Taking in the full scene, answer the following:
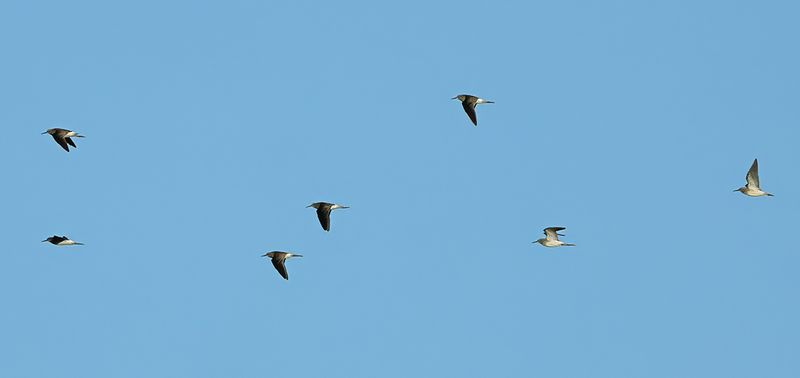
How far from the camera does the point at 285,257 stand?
4712 centimetres

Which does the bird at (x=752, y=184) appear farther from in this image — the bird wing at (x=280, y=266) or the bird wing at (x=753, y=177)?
the bird wing at (x=280, y=266)

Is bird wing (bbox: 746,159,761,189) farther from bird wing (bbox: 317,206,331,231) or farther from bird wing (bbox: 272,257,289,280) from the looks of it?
bird wing (bbox: 272,257,289,280)

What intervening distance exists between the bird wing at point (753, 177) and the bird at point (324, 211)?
49.3 ft

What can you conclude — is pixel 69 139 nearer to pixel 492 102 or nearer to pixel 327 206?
pixel 327 206

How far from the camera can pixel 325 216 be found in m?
46.8

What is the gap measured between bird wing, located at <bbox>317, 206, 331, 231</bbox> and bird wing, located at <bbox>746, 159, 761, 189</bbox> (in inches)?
607

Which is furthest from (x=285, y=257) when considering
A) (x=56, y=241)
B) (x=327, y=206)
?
(x=56, y=241)

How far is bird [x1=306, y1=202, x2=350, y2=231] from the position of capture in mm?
46656

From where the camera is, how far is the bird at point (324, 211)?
4666cm

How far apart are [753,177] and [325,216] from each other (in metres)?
15.7

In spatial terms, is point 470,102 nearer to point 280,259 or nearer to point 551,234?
point 551,234

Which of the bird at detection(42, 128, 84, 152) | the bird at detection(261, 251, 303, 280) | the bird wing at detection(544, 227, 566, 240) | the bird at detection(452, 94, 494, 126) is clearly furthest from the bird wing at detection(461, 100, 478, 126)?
the bird at detection(42, 128, 84, 152)

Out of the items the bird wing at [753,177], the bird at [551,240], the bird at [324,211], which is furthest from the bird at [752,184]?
the bird at [324,211]

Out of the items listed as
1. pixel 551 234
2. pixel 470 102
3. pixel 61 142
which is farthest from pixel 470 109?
pixel 61 142
